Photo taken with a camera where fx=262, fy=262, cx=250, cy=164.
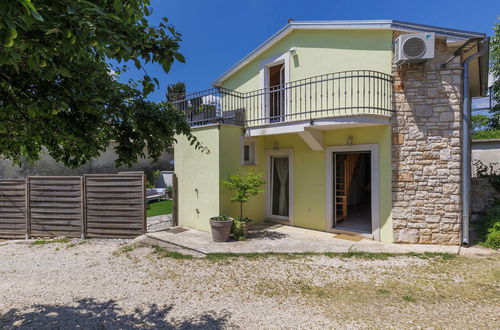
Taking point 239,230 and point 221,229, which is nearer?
point 221,229

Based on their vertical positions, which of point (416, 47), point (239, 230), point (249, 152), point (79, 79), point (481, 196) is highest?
point (416, 47)

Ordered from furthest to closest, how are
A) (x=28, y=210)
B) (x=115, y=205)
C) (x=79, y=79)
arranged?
(x=28, y=210)
(x=115, y=205)
(x=79, y=79)

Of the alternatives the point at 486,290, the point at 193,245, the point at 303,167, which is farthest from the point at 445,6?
Answer: the point at 193,245

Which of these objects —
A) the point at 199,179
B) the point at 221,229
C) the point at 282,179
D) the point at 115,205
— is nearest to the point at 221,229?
the point at 221,229

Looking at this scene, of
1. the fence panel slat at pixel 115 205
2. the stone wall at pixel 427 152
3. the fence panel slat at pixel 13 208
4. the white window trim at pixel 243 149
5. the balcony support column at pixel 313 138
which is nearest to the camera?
the stone wall at pixel 427 152

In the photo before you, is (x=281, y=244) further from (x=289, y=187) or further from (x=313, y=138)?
(x=313, y=138)

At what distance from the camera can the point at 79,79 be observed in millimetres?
2643

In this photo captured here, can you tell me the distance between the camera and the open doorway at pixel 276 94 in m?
9.79

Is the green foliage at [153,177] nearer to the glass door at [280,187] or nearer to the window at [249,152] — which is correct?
the window at [249,152]

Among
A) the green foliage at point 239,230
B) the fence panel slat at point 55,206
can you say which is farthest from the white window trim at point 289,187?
the fence panel slat at point 55,206

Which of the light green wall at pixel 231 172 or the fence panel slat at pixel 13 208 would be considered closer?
the fence panel slat at pixel 13 208

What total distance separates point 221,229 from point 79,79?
5916mm

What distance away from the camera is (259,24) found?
12.7m

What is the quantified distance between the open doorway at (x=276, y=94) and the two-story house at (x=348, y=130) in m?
0.06
